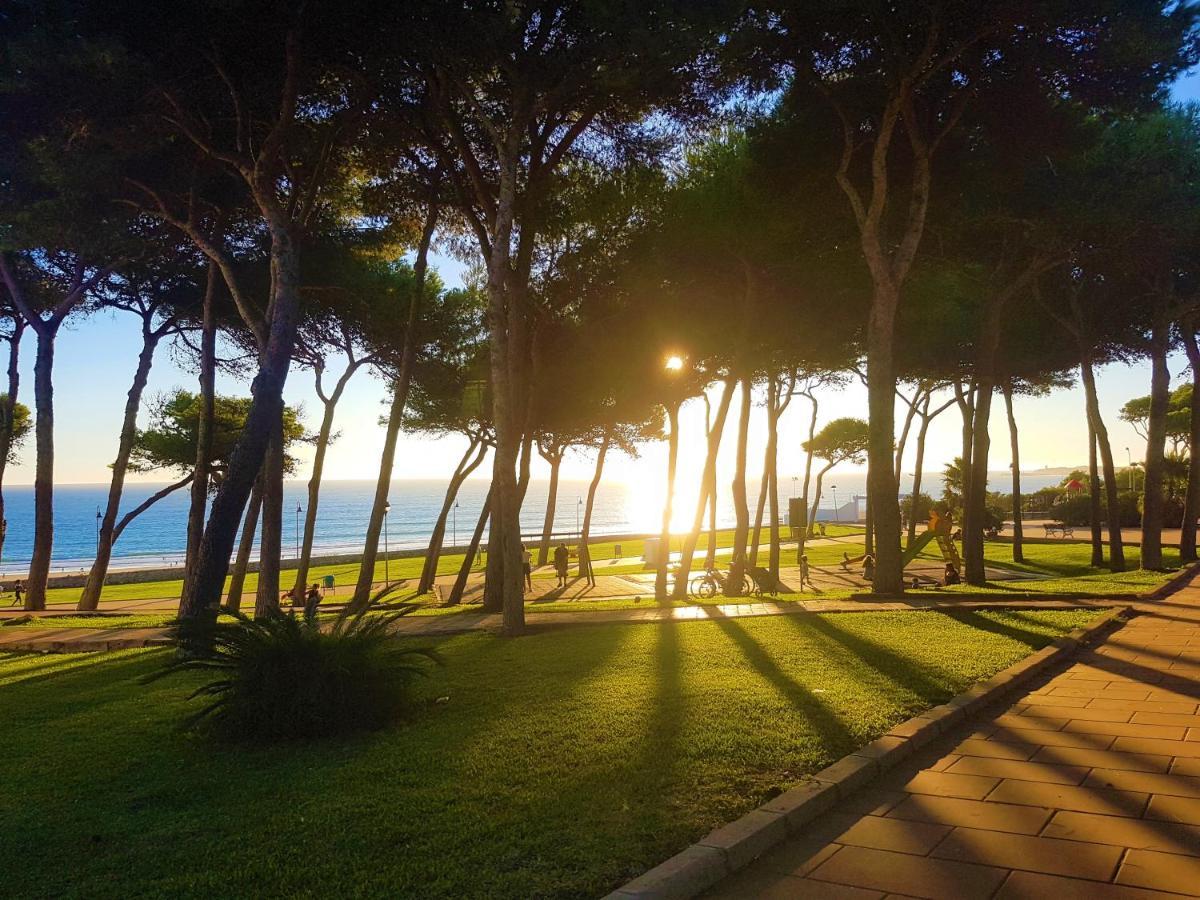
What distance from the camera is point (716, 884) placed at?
2914 mm

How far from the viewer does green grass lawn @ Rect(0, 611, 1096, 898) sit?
9.64ft

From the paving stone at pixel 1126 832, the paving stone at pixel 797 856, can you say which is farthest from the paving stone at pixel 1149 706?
the paving stone at pixel 797 856

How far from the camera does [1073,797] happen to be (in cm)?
366

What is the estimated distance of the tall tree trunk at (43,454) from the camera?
56.0 ft

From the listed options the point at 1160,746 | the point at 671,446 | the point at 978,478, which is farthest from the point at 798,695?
the point at 671,446

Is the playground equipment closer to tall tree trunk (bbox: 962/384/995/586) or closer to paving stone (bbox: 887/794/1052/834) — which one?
tall tree trunk (bbox: 962/384/995/586)

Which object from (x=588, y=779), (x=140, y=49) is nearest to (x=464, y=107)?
(x=140, y=49)

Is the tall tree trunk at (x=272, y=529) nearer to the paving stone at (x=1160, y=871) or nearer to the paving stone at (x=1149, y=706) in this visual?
the paving stone at (x=1149, y=706)

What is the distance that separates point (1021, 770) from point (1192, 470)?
19.6 m

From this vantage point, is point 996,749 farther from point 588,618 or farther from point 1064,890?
point 588,618

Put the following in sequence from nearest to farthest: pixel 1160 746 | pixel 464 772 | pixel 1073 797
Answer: pixel 1073 797
pixel 464 772
pixel 1160 746

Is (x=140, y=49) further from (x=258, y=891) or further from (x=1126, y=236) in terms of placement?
(x=1126, y=236)

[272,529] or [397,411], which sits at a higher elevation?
[397,411]

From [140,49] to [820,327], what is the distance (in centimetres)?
1272
